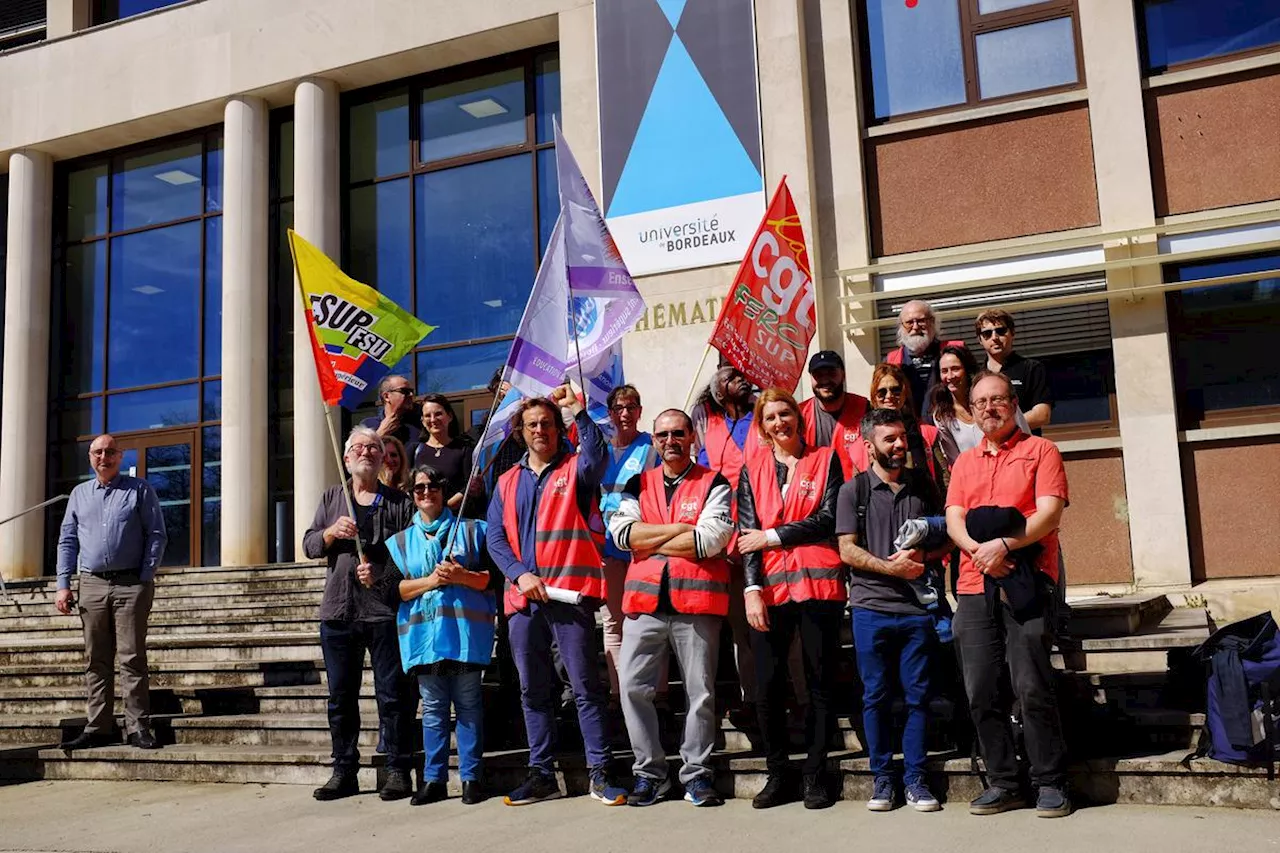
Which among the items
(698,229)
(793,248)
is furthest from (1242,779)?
(698,229)

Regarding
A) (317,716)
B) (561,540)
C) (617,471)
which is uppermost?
(617,471)

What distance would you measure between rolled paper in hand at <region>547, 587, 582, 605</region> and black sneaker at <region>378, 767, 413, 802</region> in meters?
1.36

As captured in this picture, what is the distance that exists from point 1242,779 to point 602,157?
9838mm

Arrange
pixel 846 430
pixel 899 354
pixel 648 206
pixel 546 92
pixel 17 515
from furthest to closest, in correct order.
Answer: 1. pixel 17 515
2. pixel 546 92
3. pixel 648 206
4. pixel 899 354
5. pixel 846 430

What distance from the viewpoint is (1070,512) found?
11.5 m

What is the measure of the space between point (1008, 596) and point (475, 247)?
11225 millimetres

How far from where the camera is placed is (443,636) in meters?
6.42

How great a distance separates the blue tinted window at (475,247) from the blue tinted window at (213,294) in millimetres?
3230

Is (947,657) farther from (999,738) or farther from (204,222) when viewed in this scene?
(204,222)

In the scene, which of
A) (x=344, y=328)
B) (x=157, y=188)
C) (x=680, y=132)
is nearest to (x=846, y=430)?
(x=344, y=328)

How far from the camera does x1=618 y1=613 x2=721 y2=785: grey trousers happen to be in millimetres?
5988

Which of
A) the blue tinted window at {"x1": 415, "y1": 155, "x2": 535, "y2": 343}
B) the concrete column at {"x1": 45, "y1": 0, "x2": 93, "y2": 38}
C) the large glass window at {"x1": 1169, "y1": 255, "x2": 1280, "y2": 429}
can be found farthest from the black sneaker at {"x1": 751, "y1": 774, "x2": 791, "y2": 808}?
the concrete column at {"x1": 45, "y1": 0, "x2": 93, "y2": 38}

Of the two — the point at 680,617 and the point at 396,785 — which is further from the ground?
the point at 680,617

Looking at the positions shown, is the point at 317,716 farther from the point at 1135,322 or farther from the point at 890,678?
the point at 1135,322
